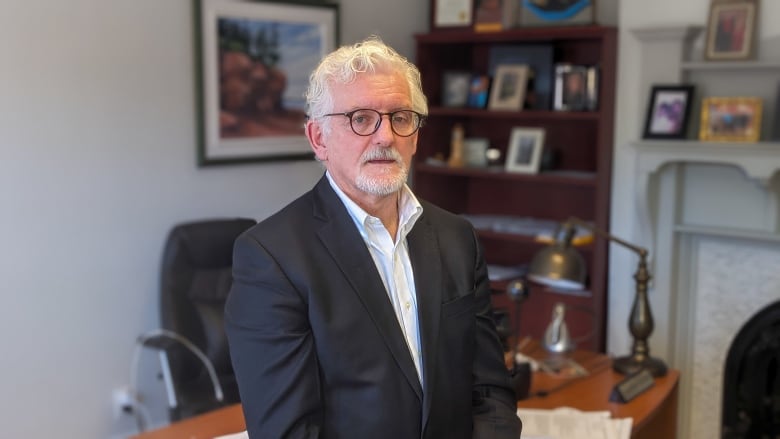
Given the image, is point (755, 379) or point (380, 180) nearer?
point (380, 180)


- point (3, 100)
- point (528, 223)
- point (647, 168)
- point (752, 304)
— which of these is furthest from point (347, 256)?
point (528, 223)

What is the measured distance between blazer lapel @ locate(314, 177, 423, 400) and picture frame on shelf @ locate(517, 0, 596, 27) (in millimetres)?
2476

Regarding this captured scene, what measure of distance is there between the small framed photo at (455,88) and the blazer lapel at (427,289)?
2518 mm

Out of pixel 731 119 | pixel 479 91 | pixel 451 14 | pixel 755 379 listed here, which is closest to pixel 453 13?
pixel 451 14

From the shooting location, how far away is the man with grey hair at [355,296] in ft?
5.08

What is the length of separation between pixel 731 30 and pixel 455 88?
135cm

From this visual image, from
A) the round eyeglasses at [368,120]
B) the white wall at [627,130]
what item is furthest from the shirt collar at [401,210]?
the white wall at [627,130]

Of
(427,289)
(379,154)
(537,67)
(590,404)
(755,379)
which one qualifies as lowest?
(755,379)

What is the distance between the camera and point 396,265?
1706mm

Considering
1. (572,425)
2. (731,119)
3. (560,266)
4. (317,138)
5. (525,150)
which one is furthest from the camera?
(525,150)

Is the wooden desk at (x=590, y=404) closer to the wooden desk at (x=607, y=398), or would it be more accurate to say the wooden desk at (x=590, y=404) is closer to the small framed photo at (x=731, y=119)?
the wooden desk at (x=607, y=398)

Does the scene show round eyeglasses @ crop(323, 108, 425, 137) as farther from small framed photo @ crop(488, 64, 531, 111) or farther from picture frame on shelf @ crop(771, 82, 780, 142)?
small framed photo @ crop(488, 64, 531, 111)

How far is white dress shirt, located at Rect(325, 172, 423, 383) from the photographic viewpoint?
1664mm

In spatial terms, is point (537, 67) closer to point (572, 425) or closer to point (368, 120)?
point (572, 425)
